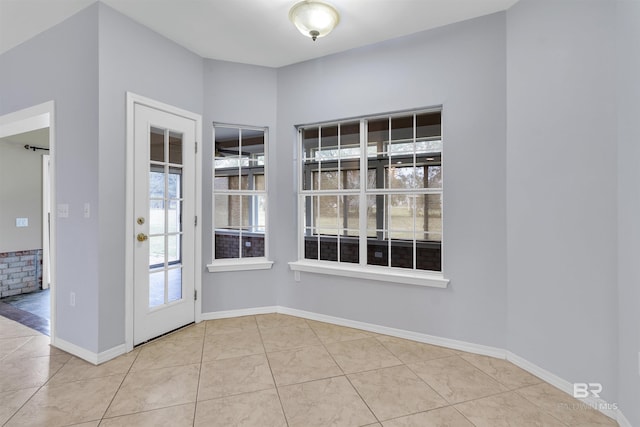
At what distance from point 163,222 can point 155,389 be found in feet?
4.80

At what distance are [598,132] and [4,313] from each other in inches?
232

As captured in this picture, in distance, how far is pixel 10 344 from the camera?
2828 millimetres

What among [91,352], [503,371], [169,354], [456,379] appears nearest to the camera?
[456,379]

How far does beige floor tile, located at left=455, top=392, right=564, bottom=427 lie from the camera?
1813mm

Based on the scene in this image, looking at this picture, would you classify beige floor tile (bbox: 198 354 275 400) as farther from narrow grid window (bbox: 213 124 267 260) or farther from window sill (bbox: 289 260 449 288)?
narrow grid window (bbox: 213 124 267 260)

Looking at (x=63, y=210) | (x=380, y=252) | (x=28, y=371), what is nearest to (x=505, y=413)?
(x=380, y=252)

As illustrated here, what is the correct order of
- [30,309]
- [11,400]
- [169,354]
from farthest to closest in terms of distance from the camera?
[30,309]
[169,354]
[11,400]

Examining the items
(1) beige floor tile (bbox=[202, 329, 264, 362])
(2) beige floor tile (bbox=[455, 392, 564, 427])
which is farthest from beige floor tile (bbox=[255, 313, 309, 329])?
(2) beige floor tile (bbox=[455, 392, 564, 427])

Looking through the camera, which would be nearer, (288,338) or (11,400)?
(11,400)

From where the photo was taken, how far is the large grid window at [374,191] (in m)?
3.02

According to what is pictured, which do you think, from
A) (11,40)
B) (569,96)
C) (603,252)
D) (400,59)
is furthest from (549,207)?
(11,40)

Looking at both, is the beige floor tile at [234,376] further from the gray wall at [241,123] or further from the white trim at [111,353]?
the gray wall at [241,123]

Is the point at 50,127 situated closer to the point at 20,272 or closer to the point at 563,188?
the point at 20,272

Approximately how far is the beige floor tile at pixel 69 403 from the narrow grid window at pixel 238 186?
1590mm
